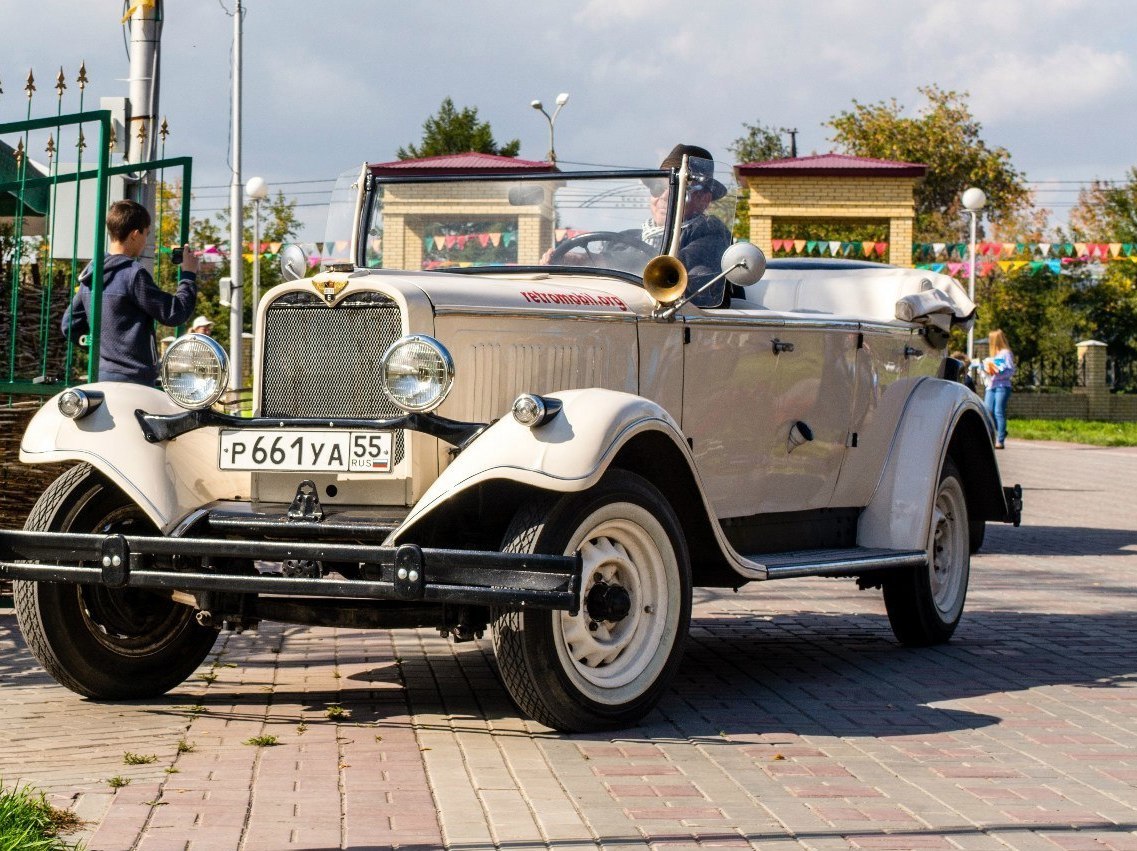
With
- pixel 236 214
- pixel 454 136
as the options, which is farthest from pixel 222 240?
pixel 454 136

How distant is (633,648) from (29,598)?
223 cm

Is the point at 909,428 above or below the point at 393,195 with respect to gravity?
below

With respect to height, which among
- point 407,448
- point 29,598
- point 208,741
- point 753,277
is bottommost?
point 208,741

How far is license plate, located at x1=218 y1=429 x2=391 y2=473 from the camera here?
581 cm

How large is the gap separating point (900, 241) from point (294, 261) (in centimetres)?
2731

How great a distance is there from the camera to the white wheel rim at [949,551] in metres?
8.21

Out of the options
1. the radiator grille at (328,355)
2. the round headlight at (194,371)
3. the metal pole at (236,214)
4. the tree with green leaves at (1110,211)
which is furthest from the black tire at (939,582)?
the tree with green leaves at (1110,211)

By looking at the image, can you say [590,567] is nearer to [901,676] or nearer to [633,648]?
[633,648]

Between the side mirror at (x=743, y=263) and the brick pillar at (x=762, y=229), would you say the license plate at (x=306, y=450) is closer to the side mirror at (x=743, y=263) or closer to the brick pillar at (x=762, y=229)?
the side mirror at (x=743, y=263)

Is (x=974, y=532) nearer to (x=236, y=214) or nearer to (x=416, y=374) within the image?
(x=416, y=374)

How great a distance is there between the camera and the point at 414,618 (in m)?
5.67

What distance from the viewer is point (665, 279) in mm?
6543

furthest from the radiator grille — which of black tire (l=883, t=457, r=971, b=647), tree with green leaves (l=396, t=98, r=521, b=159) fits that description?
tree with green leaves (l=396, t=98, r=521, b=159)

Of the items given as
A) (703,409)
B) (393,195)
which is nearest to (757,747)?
(703,409)
